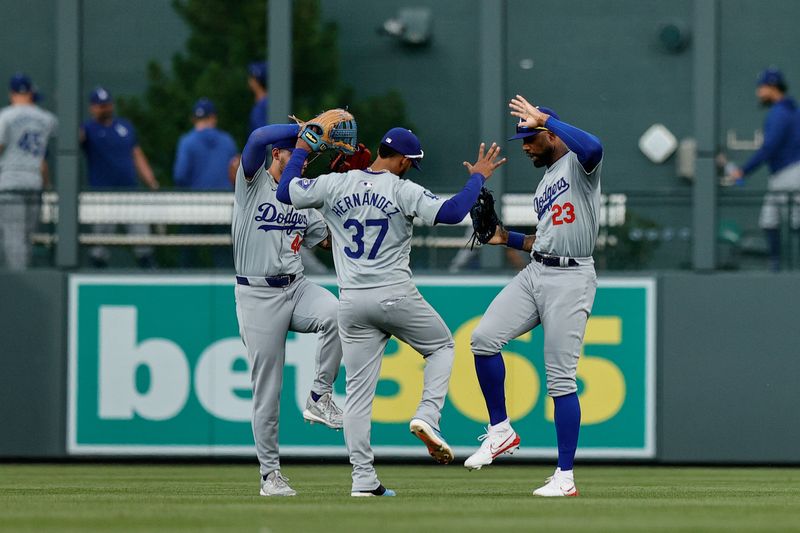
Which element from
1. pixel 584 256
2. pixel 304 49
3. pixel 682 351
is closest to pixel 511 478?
pixel 682 351

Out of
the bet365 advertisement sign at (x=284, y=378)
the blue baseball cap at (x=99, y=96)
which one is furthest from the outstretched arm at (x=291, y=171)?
the blue baseball cap at (x=99, y=96)

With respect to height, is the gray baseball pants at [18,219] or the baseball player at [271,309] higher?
the gray baseball pants at [18,219]

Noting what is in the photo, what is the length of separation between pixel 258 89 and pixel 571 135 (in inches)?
197

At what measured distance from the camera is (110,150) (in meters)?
13.2

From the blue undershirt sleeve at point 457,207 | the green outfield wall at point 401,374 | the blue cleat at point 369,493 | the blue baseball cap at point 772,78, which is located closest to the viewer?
the blue undershirt sleeve at point 457,207

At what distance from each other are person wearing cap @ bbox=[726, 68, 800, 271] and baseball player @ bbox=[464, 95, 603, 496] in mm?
3983

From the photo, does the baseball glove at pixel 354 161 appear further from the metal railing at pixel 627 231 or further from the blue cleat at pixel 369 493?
the metal railing at pixel 627 231

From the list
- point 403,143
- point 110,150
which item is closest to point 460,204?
point 403,143

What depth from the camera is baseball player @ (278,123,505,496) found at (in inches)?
332

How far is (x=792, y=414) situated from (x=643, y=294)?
1469mm

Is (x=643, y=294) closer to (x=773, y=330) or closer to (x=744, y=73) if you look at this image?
(x=773, y=330)

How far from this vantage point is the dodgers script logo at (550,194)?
29.0ft

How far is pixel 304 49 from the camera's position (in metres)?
13.0

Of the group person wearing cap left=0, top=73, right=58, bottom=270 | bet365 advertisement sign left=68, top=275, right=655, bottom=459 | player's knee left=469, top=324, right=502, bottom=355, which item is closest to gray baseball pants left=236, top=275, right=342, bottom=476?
player's knee left=469, top=324, right=502, bottom=355
